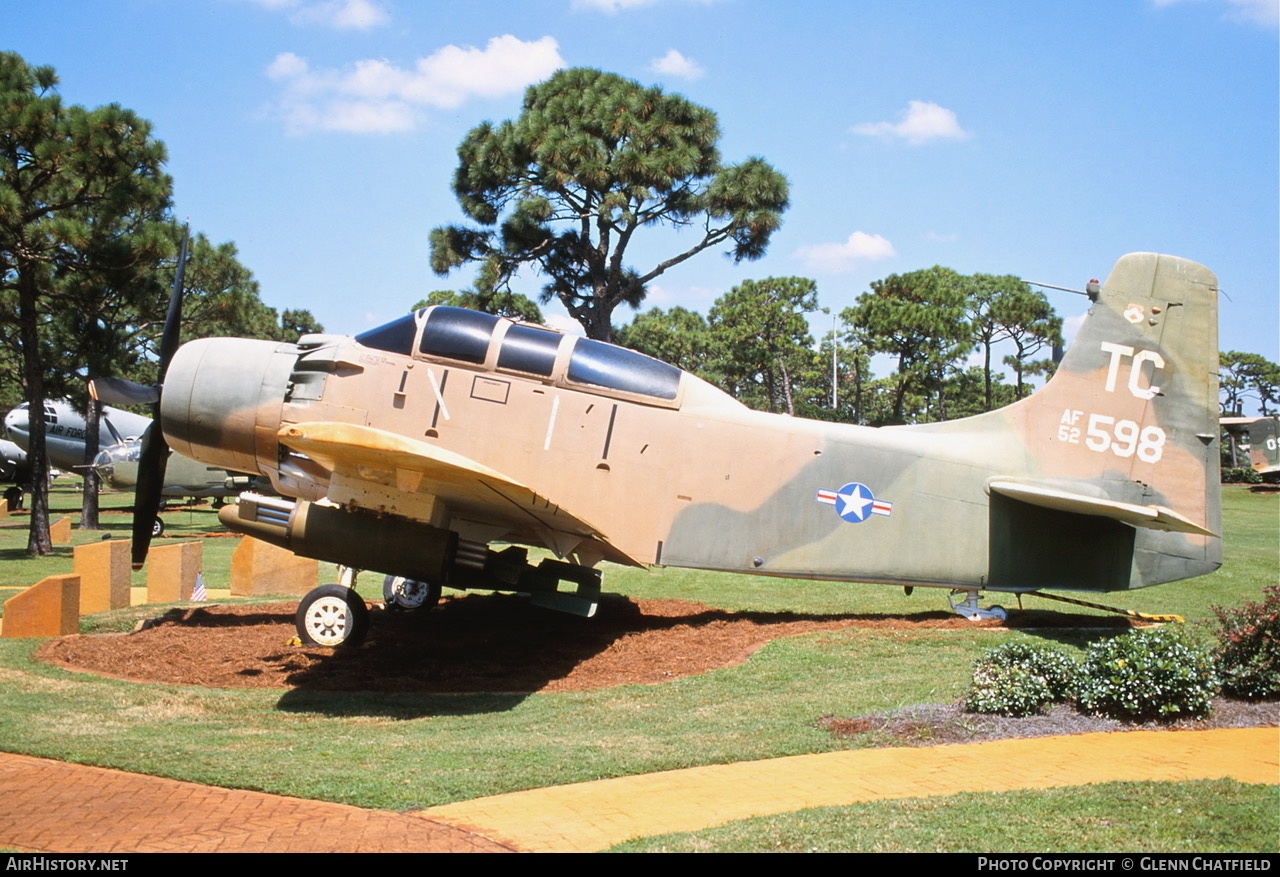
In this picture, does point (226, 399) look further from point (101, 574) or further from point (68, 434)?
point (68, 434)

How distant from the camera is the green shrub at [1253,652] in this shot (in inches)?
307

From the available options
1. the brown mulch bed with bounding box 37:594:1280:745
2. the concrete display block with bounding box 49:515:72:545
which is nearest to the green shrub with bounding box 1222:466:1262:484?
the brown mulch bed with bounding box 37:594:1280:745

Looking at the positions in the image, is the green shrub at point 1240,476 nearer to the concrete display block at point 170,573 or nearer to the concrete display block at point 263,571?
the concrete display block at point 263,571

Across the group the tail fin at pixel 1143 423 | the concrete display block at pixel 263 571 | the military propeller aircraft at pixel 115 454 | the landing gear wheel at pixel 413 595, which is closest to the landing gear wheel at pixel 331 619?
the landing gear wheel at pixel 413 595

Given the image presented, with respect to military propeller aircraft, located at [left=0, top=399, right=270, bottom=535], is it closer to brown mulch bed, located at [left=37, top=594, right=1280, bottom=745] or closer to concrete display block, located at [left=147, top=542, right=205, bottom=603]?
concrete display block, located at [left=147, top=542, right=205, bottom=603]

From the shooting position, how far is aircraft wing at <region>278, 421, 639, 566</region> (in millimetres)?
7461

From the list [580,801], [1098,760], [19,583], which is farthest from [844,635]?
[19,583]

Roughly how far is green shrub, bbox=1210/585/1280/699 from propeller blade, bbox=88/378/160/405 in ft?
36.1

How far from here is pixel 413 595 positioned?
12.5 metres

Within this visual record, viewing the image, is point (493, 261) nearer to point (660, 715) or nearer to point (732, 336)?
point (660, 715)

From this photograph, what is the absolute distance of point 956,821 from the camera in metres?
5.17

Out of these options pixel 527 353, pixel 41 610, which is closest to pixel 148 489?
pixel 41 610

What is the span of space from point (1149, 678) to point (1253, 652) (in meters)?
1.17

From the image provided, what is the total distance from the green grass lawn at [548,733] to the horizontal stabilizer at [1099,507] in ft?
4.74
